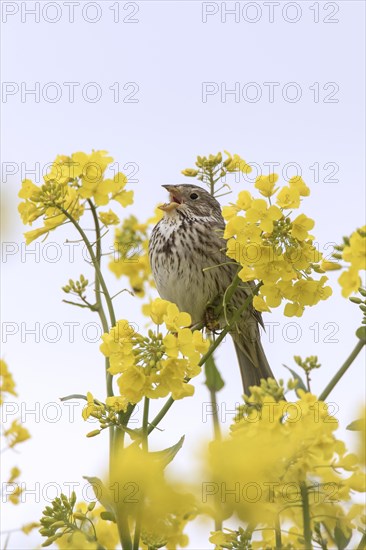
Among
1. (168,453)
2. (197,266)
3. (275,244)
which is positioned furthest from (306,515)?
(197,266)

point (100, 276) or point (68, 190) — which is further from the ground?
point (68, 190)

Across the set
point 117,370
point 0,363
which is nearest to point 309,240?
point 117,370

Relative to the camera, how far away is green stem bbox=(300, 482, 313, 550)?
229 centimetres

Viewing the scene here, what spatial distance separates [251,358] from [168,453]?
3341mm

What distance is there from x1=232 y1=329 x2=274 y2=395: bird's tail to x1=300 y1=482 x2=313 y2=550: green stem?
155 inches

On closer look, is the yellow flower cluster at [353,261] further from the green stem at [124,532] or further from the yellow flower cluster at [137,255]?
the yellow flower cluster at [137,255]

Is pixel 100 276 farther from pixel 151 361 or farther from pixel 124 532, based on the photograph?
pixel 124 532

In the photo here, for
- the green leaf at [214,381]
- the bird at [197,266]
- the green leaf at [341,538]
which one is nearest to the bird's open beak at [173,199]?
the bird at [197,266]

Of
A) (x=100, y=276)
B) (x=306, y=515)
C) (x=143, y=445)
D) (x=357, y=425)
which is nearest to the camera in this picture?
(x=306, y=515)

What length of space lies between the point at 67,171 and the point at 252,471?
80.9 inches

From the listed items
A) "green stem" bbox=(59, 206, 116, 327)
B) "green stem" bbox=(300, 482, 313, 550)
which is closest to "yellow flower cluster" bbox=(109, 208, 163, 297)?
"green stem" bbox=(59, 206, 116, 327)

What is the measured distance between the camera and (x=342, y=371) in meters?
2.70

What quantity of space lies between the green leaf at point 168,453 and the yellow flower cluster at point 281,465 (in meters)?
0.48

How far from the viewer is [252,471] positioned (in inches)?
89.3
